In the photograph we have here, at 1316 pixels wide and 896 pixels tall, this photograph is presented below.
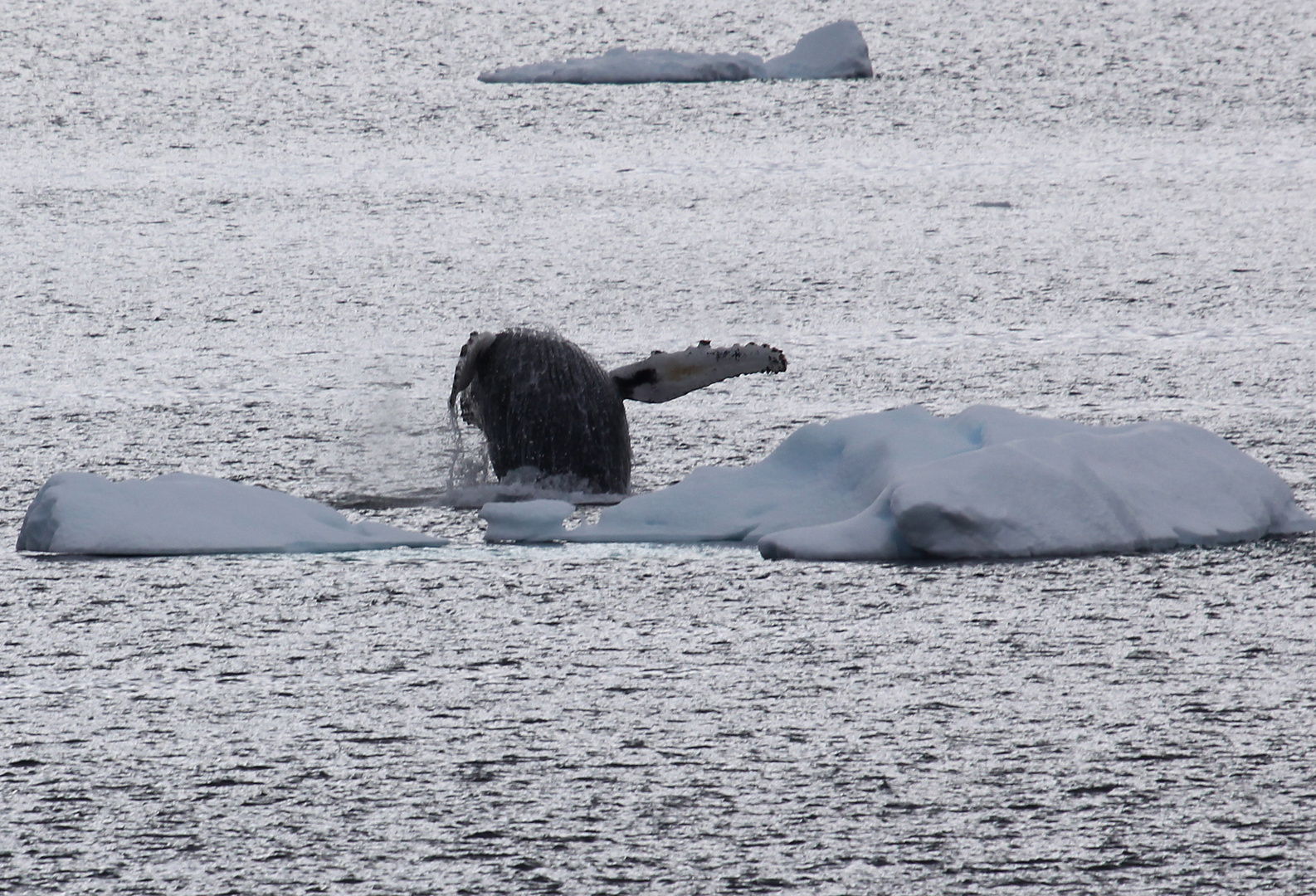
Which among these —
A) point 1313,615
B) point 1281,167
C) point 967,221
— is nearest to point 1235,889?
point 1313,615

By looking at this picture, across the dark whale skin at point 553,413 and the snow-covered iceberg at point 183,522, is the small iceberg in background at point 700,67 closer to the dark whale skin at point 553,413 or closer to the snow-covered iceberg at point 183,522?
the dark whale skin at point 553,413

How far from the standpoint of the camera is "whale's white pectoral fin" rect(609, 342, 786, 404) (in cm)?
833

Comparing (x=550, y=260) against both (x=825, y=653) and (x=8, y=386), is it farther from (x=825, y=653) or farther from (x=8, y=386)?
(x=825, y=653)

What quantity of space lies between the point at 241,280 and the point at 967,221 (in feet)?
17.2

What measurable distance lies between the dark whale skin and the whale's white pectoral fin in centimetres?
11

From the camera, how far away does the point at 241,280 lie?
12602mm

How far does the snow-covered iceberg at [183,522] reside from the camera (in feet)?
21.9

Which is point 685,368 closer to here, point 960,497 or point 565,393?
point 565,393

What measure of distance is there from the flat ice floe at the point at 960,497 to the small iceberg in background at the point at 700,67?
1284cm

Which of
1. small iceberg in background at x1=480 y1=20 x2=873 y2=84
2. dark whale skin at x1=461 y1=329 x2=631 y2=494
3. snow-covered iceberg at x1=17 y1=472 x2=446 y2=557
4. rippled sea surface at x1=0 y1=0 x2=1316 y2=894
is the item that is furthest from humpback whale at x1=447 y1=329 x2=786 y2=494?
small iceberg in background at x1=480 y1=20 x2=873 y2=84

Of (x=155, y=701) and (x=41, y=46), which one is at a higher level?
(x=41, y=46)

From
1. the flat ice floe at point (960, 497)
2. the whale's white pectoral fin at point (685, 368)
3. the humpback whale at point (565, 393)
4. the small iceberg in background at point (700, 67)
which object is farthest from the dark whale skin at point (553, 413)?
the small iceberg in background at point (700, 67)

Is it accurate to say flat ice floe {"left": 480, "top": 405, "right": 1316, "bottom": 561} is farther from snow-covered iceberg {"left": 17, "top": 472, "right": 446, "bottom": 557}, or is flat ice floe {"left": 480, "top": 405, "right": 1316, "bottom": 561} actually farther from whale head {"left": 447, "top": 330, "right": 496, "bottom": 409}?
whale head {"left": 447, "top": 330, "right": 496, "bottom": 409}

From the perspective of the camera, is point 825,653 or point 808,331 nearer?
point 825,653
